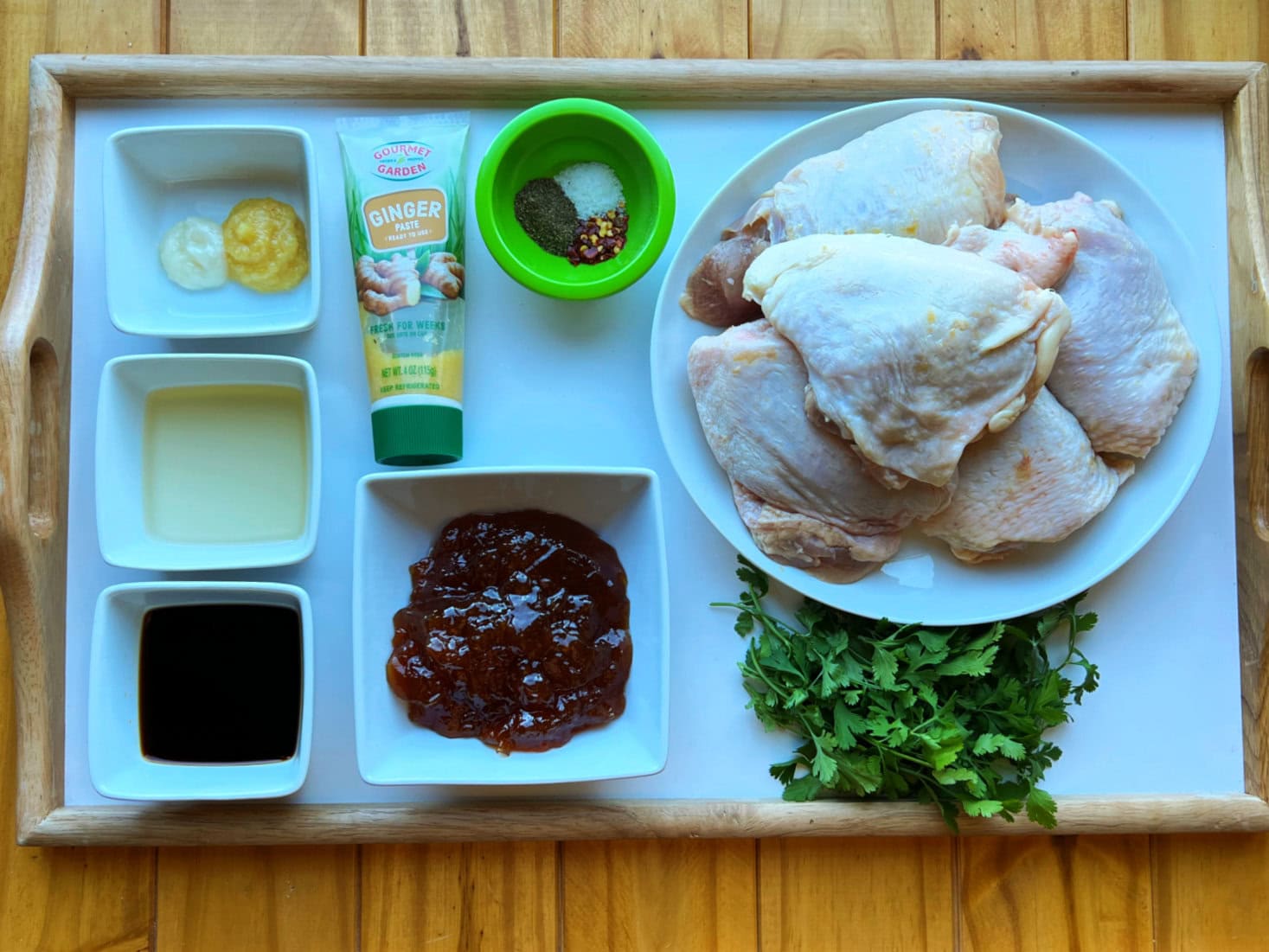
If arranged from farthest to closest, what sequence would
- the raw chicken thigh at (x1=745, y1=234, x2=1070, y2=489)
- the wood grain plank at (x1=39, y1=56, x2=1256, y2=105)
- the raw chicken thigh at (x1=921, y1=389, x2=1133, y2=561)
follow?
the wood grain plank at (x1=39, y1=56, x2=1256, y2=105)
the raw chicken thigh at (x1=921, y1=389, x2=1133, y2=561)
the raw chicken thigh at (x1=745, y1=234, x2=1070, y2=489)

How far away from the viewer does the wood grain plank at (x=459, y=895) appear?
140 centimetres

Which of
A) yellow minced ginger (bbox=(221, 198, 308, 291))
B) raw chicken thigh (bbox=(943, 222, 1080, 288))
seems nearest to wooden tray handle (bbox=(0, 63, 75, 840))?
yellow minced ginger (bbox=(221, 198, 308, 291))

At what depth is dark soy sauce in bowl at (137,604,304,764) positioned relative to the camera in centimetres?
129

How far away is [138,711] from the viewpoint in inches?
50.7

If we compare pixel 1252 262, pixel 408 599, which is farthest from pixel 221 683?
pixel 1252 262

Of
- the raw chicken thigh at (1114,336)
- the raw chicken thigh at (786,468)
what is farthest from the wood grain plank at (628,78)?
the raw chicken thigh at (786,468)

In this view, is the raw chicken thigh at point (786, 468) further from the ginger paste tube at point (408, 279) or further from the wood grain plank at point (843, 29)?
the wood grain plank at point (843, 29)

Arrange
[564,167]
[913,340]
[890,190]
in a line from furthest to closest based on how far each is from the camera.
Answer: [564,167] → [890,190] → [913,340]

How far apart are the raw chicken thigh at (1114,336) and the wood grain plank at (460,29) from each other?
0.73m

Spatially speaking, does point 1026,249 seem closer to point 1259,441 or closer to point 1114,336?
point 1114,336

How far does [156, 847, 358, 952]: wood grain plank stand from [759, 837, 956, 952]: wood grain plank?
2.09ft

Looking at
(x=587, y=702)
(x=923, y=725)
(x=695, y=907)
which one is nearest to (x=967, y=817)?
(x=923, y=725)

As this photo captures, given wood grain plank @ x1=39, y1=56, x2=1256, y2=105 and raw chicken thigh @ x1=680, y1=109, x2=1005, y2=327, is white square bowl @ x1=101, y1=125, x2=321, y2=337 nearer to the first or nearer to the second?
wood grain plank @ x1=39, y1=56, x2=1256, y2=105

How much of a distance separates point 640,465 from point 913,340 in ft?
1.43
